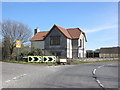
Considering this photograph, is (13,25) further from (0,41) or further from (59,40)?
(59,40)

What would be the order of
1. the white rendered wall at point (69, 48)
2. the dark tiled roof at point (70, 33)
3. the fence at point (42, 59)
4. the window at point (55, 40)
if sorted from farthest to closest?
the dark tiled roof at point (70, 33) < the window at point (55, 40) < the white rendered wall at point (69, 48) < the fence at point (42, 59)

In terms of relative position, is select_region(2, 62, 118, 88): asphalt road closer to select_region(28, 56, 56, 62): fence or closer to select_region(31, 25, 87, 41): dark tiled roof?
select_region(28, 56, 56, 62): fence

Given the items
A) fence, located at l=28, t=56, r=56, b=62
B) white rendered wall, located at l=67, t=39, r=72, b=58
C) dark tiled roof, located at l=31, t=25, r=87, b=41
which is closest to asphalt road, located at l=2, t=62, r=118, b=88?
fence, located at l=28, t=56, r=56, b=62

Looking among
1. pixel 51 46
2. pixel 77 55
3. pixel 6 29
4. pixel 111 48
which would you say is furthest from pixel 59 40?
pixel 111 48

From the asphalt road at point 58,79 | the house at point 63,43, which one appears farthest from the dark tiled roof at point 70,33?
the asphalt road at point 58,79

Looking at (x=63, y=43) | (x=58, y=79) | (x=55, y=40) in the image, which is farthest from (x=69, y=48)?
(x=58, y=79)

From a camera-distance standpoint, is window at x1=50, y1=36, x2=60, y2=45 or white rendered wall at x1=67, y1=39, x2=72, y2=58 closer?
white rendered wall at x1=67, y1=39, x2=72, y2=58

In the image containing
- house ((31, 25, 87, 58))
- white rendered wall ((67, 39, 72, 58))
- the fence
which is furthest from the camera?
white rendered wall ((67, 39, 72, 58))

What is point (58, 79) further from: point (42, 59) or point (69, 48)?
point (69, 48)

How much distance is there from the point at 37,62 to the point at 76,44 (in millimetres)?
17439

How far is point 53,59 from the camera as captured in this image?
25.2 meters

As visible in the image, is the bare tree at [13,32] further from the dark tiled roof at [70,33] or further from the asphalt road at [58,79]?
the asphalt road at [58,79]

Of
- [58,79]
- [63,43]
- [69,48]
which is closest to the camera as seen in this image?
[58,79]

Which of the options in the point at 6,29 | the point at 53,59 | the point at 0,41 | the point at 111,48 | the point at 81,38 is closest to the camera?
the point at 53,59
